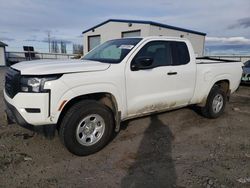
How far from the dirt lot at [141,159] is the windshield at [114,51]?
5.22ft

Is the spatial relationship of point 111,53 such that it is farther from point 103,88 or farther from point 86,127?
point 86,127

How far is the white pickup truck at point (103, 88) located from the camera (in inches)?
147

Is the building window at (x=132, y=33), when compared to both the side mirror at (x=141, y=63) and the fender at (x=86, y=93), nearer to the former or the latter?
the side mirror at (x=141, y=63)

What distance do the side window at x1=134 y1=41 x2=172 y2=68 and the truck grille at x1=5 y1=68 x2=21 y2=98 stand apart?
215 centimetres

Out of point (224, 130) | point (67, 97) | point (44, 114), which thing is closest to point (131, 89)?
point (67, 97)

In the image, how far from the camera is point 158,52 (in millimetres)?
5219

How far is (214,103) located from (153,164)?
313 centimetres

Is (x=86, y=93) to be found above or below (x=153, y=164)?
above

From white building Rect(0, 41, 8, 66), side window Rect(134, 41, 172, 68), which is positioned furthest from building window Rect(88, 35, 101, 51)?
side window Rect(134, 41, 172, 68)

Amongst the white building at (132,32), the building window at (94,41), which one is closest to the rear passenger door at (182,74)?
the white building at (132,32)

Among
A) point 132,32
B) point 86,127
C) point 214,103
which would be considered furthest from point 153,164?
point 132,32

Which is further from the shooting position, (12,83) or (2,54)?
(2,54)

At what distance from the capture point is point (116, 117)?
177 inches

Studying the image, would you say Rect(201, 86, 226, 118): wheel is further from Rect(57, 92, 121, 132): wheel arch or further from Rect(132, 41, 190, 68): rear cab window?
Rect(57, 92, 121, 132): wheel arch
